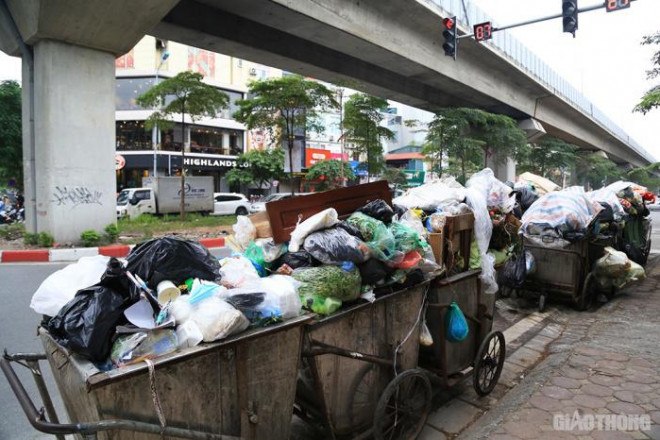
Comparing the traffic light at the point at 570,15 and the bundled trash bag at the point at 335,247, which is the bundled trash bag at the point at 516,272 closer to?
the bundled trash bag at the point at 335,247

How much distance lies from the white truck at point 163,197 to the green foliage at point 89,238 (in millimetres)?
9012

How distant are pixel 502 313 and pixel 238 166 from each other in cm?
2817

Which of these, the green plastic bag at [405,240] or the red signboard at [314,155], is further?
the red signboard at [314,155]

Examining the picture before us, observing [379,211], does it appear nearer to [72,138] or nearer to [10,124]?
Answer: [72,138]

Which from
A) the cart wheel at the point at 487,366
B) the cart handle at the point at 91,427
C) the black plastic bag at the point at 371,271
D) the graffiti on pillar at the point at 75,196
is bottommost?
the cart wheel at the point at 487,366

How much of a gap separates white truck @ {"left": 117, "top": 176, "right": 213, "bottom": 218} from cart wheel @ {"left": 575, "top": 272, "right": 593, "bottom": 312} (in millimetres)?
17072

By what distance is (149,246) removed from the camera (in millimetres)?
2125

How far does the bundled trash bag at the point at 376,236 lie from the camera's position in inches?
100

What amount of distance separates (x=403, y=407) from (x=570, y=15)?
10.2 meters

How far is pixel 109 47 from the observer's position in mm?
9773

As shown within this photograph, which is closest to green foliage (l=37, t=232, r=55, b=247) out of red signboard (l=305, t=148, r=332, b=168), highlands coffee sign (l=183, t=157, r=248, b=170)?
highlands coffee sign (l=183, t=157, r=248, b=170)

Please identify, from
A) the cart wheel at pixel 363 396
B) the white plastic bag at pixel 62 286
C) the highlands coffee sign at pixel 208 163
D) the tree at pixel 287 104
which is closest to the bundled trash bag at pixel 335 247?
the cart wheel at pixel 363 396

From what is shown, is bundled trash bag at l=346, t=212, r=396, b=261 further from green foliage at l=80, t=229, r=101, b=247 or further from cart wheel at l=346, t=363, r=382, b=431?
green foliage at l=80, t=229, r=101, b=247

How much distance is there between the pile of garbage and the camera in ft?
5.49
